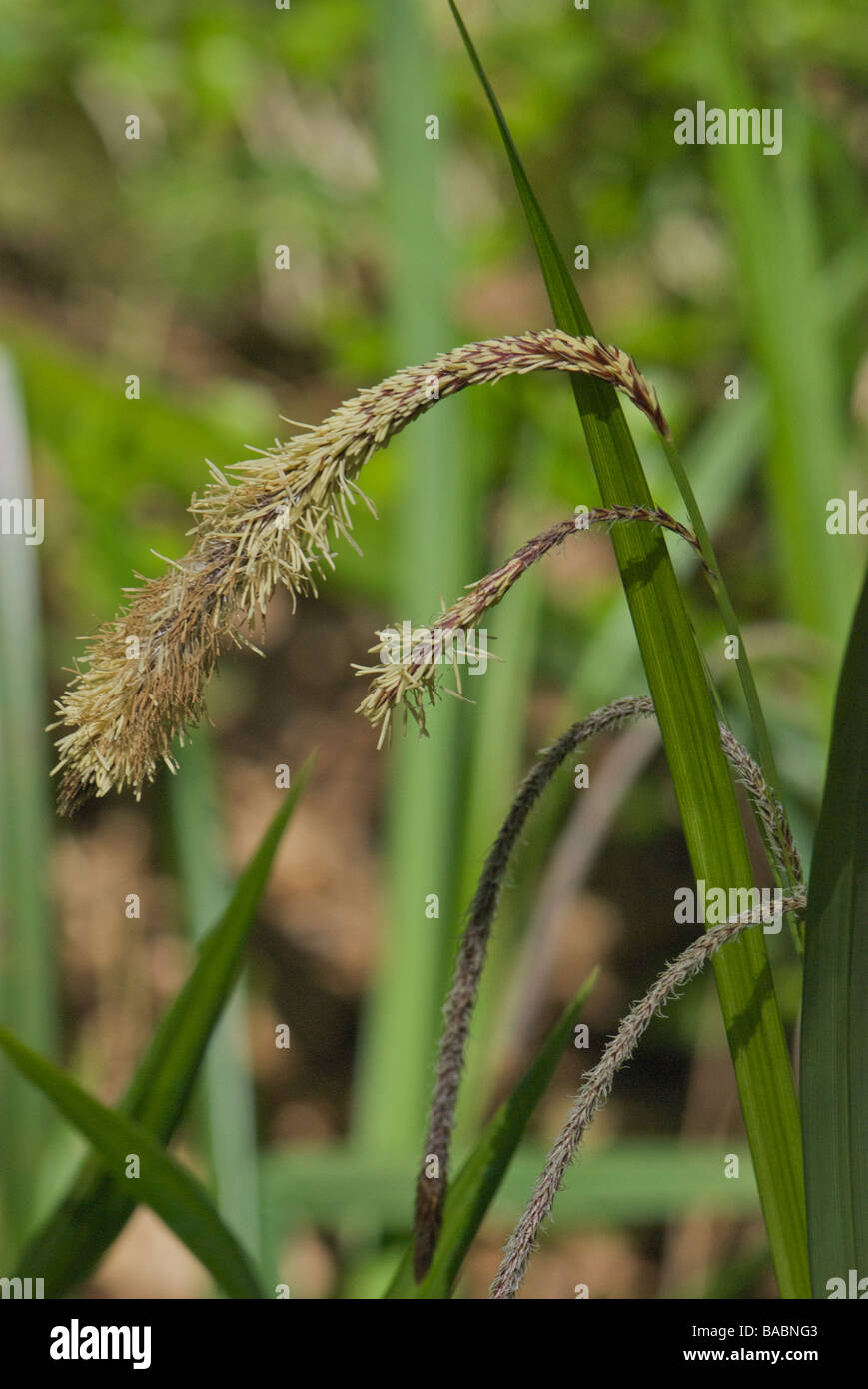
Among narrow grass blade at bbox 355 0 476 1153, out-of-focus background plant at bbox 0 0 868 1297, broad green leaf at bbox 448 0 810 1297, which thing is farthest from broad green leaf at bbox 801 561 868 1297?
narrow grass blade at bbox 355 0 476 1153

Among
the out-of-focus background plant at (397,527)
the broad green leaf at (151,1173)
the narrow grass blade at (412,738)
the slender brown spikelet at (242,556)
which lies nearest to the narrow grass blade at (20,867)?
the out-of-focus background plant at (397,527)

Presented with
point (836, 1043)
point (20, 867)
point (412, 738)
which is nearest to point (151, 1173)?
point (836, 1043)

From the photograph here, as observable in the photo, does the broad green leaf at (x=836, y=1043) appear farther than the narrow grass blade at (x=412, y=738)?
No

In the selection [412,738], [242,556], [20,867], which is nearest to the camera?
[242,556]

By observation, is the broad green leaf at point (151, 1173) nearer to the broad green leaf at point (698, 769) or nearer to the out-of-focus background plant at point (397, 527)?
the broad green leaf at point (698, 769)

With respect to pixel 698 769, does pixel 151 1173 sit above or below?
below

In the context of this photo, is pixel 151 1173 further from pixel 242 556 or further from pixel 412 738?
pixel 412 738
